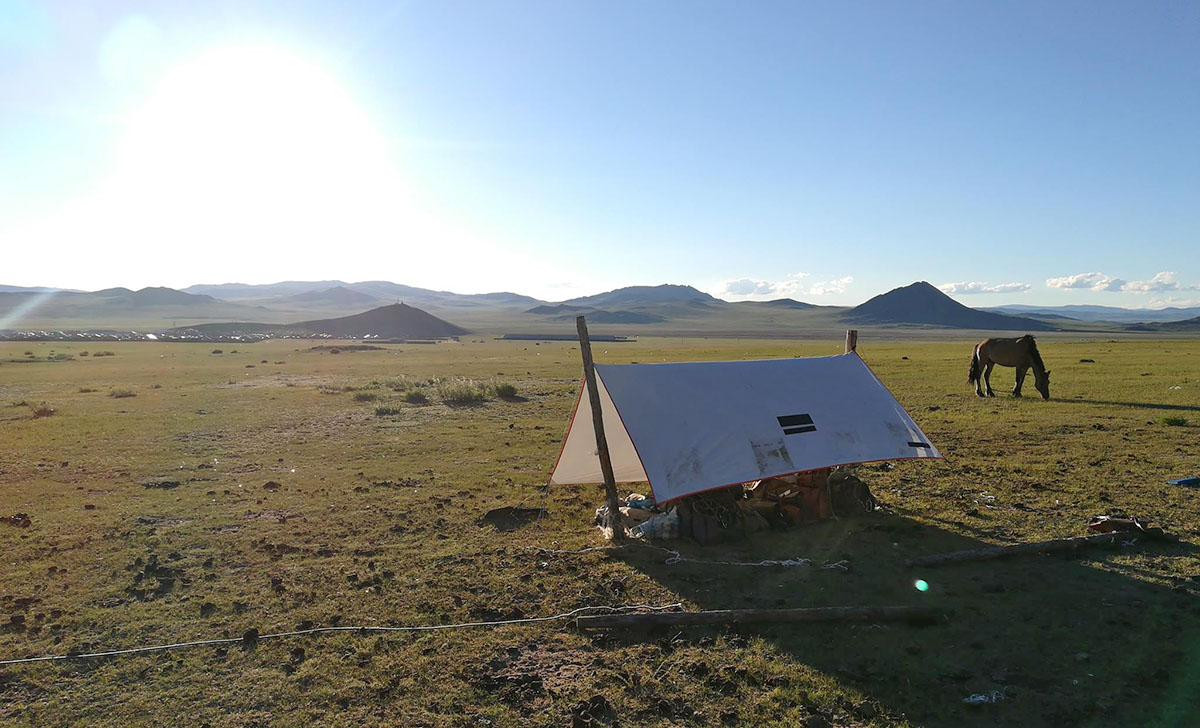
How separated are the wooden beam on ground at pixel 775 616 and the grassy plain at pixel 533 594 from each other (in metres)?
0.12

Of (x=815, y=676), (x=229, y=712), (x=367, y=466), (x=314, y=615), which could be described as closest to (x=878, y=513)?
(x=815, y=676)

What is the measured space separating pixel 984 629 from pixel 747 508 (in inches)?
143

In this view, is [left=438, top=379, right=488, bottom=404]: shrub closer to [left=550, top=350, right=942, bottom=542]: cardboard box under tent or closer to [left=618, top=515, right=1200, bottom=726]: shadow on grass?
[left=550, top=350, right=942, bottom=542]: cardboard box under tent

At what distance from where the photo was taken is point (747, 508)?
9.81 meters

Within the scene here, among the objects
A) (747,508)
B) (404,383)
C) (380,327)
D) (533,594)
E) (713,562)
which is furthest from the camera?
(380,327)

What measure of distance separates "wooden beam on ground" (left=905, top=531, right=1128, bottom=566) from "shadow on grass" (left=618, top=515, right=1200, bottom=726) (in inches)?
3.6

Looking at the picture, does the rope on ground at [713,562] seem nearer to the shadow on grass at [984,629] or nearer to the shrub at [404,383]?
the shadow on grass at [984,629]

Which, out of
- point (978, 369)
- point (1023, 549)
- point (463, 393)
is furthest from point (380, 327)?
point (1023, 549)

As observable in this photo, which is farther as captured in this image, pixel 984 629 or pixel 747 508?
pixel 747 508

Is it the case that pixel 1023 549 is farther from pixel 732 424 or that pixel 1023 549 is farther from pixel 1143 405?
pixel 1143 405

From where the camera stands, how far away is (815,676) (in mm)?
5824

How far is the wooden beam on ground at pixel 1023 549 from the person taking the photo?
26.7 feet

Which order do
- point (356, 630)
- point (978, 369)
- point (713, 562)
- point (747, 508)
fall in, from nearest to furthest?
point (356, 630)
point (713, 562)
point (747, 508)
point (978, 369)

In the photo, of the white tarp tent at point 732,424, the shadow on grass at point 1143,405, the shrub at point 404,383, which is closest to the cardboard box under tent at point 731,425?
the white tarp tent at point 732,424
